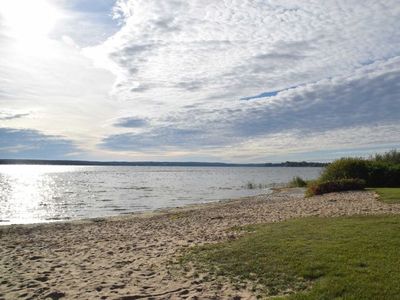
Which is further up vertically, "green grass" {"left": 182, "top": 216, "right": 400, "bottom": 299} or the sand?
"green grass" {"left": 182, "top": 216, "right": 400, "bottom": 299}

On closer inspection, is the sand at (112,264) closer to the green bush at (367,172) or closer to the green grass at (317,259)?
the green grass at (317,259)

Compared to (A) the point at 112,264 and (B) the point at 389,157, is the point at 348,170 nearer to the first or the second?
(B) the point at 389,157

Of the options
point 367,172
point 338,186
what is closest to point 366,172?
point 367,172

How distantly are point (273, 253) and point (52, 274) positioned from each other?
593cm

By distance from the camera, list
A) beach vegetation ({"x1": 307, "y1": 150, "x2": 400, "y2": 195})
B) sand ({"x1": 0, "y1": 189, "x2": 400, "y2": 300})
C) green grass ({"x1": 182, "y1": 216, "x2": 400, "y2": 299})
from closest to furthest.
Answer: green grass ({"x1": 182, "y1": 216, "x2": 400, "y2": 299})
sand ({"x1": 0, "y1": 189, "x2": 400, "y2": 300})
beach vegetation ({"x1": 307, "y1": 150, "x2": 400, "y2": 195})

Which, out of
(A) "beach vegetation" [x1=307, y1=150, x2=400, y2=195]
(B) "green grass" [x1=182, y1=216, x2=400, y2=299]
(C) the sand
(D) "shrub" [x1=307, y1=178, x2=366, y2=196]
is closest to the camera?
(B) "green grass" [x1=182, y1=216, x2=400, y2=299]

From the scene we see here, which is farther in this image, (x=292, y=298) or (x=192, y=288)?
(x=192, y=288)

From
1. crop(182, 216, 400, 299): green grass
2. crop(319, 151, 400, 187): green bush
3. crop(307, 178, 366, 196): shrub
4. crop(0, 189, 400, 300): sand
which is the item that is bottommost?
crop(0, 189, 400, 300): sand

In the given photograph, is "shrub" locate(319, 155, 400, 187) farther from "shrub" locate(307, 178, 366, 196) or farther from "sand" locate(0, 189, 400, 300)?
"sand" locate(0, 189, 400, 300)

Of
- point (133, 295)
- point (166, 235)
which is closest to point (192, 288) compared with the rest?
point (133, 295)

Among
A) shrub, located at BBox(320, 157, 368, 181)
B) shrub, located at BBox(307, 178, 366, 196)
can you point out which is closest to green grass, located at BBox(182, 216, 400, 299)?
shrub, located at BBox(307, 178, 366, 196)

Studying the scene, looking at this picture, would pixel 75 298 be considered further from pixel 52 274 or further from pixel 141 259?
pixel 141 259

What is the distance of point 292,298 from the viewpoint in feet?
25.3

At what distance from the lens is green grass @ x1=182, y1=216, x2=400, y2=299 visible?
800 cm
